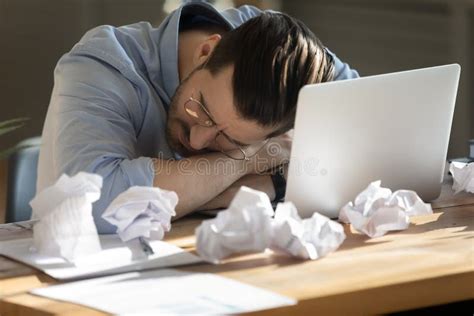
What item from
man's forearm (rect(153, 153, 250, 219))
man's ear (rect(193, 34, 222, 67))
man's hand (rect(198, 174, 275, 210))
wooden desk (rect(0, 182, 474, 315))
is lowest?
man's hand (rect(198, 174, 275, 210))

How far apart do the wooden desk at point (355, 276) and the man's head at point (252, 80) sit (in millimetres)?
296

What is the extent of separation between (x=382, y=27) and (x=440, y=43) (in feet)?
0.94

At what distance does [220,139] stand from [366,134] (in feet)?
1.03

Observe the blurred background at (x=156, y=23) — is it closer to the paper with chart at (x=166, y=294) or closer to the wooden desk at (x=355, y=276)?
the wooden desk at (x=355, y=276)

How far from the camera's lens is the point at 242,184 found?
202cm

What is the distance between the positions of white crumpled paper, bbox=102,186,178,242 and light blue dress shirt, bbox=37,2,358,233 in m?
0.11

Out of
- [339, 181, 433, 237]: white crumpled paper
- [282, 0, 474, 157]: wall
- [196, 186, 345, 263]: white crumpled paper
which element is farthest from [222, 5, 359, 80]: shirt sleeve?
[282, 0, 474, 157]: wall

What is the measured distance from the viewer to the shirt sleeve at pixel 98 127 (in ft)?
6.16

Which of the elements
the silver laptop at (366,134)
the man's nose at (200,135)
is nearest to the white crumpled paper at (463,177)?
the silver laptop at (366,134)

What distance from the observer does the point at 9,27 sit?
4070 mm

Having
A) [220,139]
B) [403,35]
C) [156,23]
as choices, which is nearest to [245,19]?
[220,139]

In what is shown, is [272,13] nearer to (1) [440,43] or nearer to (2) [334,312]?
(2) [334,312]

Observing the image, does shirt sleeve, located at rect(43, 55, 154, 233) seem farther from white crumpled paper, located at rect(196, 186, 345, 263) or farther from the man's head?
Answer: white crumpled paper, located at rect(196, 186, 345, 263)

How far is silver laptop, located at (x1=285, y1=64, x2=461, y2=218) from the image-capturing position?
1748 millimetres
